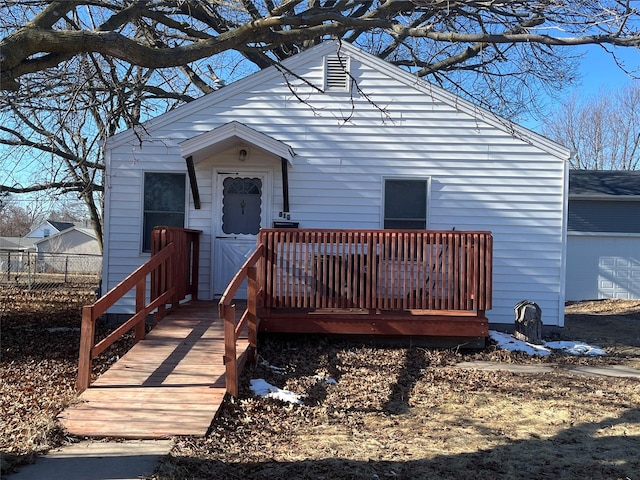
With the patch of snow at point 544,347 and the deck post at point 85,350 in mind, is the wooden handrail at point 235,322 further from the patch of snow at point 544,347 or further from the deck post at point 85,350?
the patch of snow at point 544,347

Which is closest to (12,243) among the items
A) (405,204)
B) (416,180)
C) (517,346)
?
(405,204)

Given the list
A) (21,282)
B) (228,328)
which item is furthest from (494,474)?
(21,282)

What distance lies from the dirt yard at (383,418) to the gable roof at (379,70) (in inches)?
146

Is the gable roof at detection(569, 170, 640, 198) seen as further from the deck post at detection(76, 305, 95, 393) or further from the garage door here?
the deck post at detection(76, 305, 95, 393)

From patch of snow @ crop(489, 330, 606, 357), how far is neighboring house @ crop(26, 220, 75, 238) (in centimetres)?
6190

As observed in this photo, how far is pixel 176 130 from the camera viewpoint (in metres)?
10.4

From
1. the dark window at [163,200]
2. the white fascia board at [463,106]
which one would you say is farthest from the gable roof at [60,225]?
the white fascia board at [463,106]

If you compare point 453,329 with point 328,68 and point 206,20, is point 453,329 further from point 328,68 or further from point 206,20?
point 206,20

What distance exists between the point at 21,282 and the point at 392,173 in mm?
15043

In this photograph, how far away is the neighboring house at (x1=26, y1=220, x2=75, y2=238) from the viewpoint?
63666 mm

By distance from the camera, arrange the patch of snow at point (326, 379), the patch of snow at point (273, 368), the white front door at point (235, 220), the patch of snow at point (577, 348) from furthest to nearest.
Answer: the white front door at point (235, 220) → the patch of snow at point (577, 348) → the patch of snow at point (273, 368) → the patch of snow at point (326, 379)

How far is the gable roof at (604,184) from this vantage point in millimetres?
18625

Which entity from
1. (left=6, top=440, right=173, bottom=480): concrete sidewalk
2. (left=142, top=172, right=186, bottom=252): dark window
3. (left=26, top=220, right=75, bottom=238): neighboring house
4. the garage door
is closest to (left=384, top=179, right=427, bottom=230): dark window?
(left=142, top=172, right=186, bottom=252): dark window

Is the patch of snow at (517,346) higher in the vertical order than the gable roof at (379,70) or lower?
lower
